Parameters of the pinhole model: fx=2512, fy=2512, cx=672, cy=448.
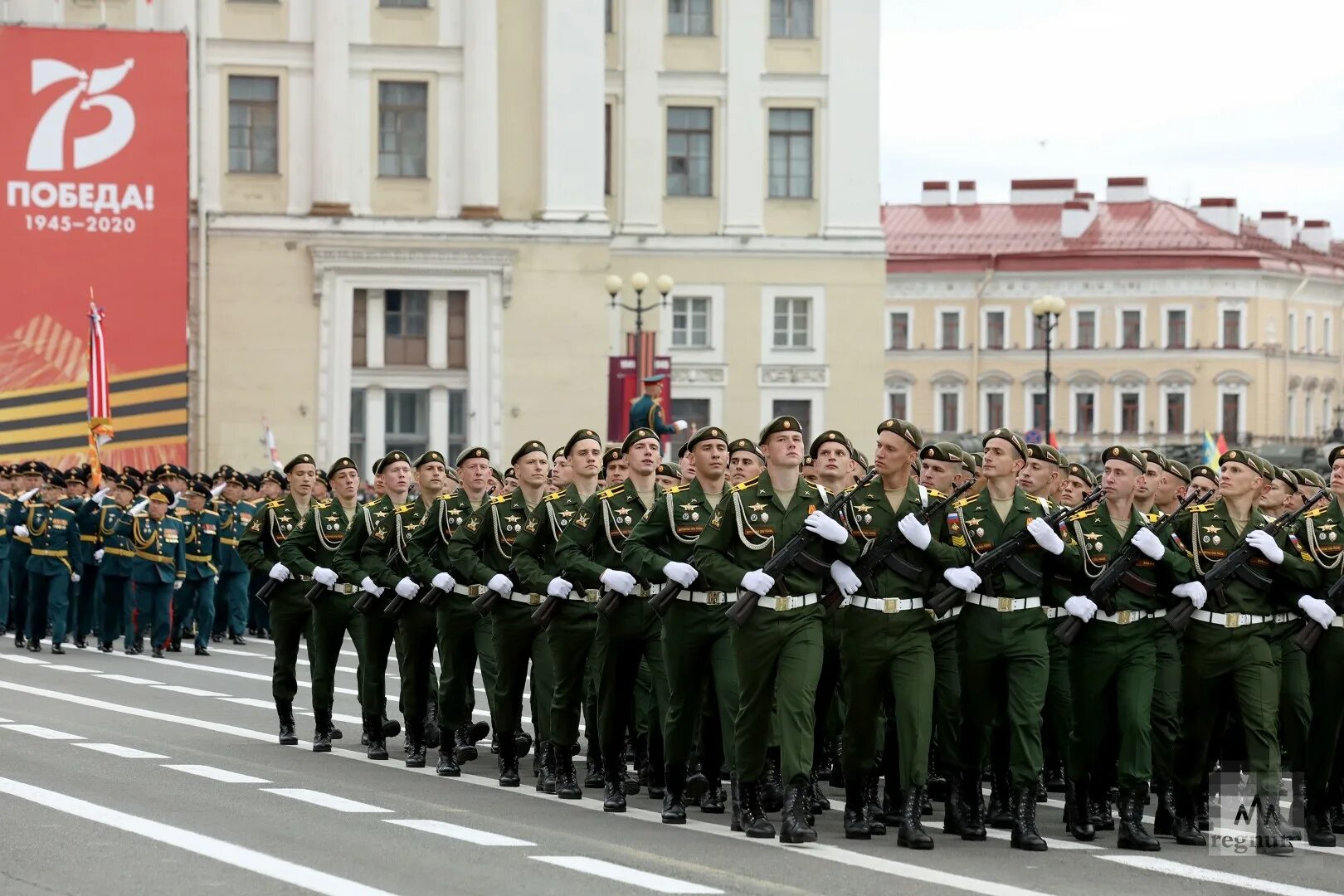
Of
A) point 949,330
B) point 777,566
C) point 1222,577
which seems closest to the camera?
point 777,566

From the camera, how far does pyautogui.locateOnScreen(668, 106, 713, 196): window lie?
60.6m

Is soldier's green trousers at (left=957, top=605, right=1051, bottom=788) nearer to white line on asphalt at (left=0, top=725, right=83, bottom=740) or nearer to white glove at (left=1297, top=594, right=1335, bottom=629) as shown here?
white glove at (left=1297, top=594, right=1335, bottom=629)

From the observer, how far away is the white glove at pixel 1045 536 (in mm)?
12836

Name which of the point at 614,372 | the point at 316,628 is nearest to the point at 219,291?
the point at 614,372

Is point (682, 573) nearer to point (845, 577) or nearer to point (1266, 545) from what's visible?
point (845, 577)

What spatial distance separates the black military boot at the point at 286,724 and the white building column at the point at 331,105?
3896 cm

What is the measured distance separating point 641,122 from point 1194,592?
4829 cm

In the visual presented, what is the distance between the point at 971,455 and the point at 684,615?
2.93 meters

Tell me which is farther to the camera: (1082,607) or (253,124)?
(253,124)

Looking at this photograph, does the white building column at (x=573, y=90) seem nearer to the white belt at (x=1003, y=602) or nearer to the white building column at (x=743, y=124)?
the white building column at (x=743, y=124)

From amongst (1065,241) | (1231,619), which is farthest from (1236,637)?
(1065,241)

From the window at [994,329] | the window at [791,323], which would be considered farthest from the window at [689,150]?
the window at [994,329]

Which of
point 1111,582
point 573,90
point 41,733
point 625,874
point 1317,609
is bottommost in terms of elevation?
point 41,733

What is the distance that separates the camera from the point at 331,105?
2194 inches
